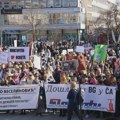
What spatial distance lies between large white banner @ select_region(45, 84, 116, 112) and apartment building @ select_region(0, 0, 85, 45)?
6799 cm

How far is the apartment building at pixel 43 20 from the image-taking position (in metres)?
87.5

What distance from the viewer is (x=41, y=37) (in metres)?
87.9

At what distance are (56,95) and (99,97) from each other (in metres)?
1.65

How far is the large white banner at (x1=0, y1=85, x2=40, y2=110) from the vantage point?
17.6m

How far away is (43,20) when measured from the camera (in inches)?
3492

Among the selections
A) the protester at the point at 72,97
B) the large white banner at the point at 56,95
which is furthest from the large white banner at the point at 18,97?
the protester at the point at 72,97

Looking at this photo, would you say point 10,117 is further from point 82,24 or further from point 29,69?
point 82,24

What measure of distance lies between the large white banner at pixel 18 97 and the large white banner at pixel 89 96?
1.74 feet

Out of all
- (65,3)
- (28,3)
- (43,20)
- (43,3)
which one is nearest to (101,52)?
(43,20)

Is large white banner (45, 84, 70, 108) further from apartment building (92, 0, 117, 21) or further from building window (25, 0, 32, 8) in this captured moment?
apartment building (92, 0, 117, 21)

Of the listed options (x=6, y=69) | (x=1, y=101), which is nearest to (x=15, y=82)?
(x=1, y=101)

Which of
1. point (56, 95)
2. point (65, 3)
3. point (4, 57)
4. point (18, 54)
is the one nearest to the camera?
point (56, 95)

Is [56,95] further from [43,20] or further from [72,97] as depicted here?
[43,20]

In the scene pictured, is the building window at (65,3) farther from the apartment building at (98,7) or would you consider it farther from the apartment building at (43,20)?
the apartment building at (98,7)
